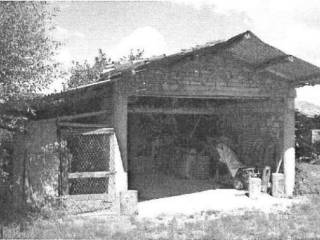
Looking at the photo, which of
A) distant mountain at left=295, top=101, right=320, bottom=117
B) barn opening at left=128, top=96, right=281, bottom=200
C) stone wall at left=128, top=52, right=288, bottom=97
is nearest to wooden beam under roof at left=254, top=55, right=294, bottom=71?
stone wall at left=128, top=52, right=288, bottom=97

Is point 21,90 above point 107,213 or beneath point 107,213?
above

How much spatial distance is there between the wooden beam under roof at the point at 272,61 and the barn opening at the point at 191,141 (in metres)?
1.67

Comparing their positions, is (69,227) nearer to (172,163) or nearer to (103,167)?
(103,167)

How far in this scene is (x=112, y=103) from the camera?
10664 mm

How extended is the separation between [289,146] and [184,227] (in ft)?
18.2

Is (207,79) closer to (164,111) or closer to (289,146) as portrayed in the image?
(164,111)

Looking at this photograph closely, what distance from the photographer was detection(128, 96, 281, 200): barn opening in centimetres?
1414

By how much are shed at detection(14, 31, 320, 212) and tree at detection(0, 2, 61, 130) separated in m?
1.47

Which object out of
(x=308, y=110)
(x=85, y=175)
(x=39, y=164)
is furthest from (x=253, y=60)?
(x=308, y=110)

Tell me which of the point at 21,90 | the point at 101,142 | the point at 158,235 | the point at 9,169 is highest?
the point at 21,90

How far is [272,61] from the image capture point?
11625mm

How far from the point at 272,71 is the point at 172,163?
6.95m

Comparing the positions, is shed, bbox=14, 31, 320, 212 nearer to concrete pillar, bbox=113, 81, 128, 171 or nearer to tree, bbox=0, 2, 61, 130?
concrete pillar, bbox=113, 81, 128, 171

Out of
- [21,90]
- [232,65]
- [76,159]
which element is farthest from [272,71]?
[21,90]
